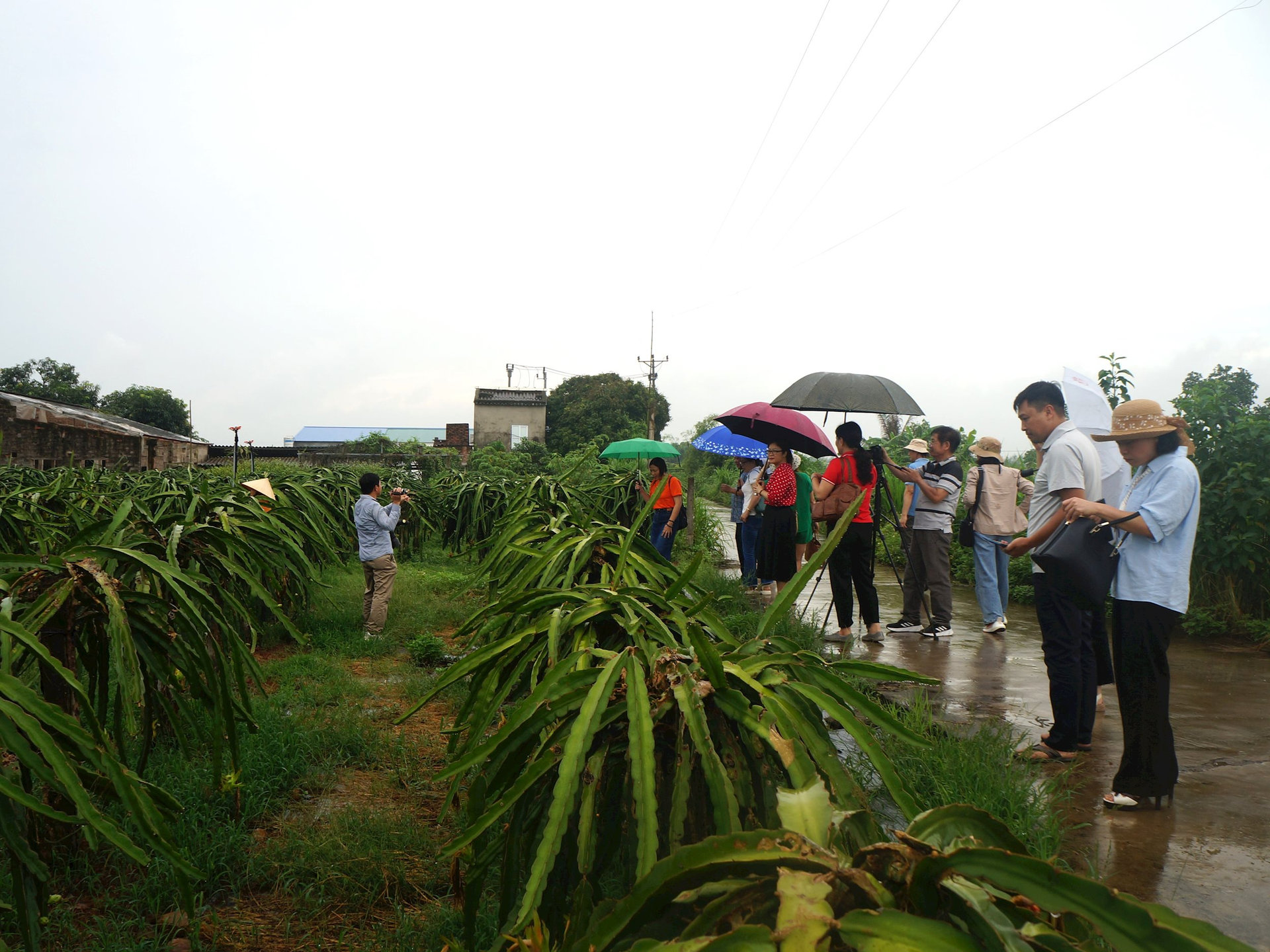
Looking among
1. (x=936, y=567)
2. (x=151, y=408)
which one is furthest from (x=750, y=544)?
(x=151, y=408)

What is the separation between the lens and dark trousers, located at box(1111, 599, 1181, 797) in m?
2.98

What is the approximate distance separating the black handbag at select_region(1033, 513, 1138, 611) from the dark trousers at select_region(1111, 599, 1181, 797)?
242mm

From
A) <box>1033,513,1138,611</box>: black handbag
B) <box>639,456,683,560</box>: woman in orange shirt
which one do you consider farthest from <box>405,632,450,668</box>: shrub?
<box>1033,513,1138,611</box>: black handbag

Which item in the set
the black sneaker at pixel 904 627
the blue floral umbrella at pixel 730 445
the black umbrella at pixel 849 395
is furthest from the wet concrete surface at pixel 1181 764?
the blue floral umbrella at pixel 730 445

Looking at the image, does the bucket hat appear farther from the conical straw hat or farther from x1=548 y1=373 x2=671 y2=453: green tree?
x1=548 y1=373 x2=671 y2=453: green tree

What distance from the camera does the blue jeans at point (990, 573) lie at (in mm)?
6020

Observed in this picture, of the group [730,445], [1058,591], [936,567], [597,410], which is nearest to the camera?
[1058,591]

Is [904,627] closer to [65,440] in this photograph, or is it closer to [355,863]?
[355,863]

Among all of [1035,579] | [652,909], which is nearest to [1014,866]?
[652,909]

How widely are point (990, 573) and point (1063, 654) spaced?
9.33 feet

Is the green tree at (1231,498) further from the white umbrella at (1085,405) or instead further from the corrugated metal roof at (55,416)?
the corrugated metal roof at (55,416)

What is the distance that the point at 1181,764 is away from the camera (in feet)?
11.6

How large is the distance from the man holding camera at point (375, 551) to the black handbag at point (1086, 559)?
185 inches

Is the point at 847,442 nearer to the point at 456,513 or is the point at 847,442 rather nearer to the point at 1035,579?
the point at 1035,579
